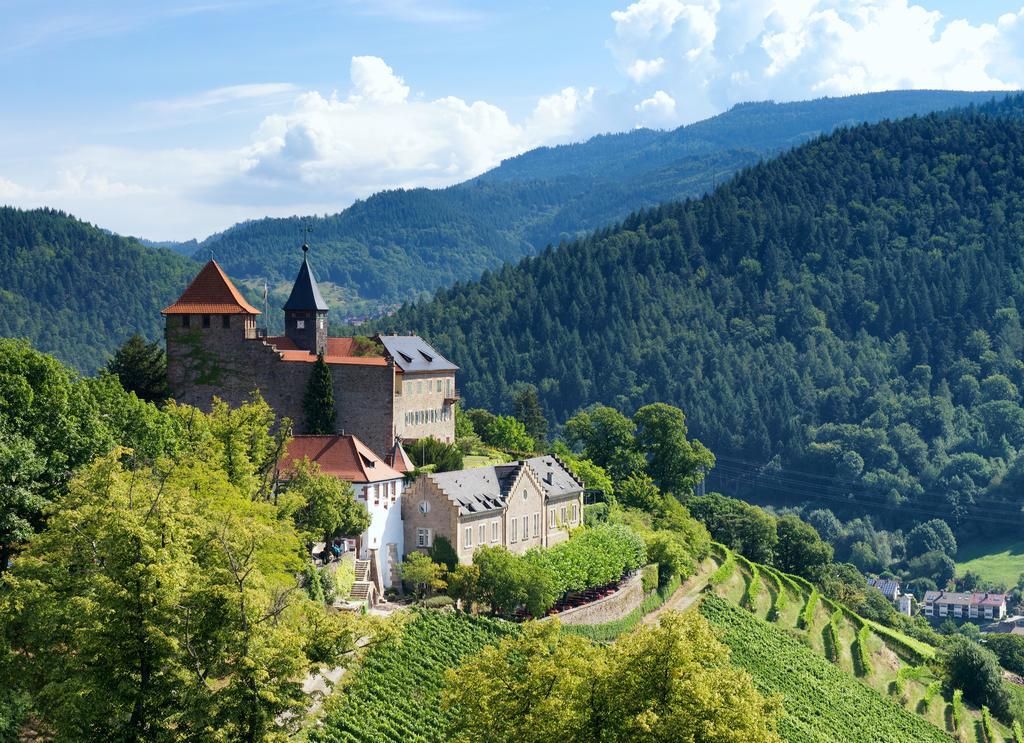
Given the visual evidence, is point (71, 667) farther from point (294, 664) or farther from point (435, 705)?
point (435, 705)

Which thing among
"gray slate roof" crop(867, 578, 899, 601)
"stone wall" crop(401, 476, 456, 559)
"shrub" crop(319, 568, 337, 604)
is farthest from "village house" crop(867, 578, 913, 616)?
"shrub" crop(319, 568, 337, 604)

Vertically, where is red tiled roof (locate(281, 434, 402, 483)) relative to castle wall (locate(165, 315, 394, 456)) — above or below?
below

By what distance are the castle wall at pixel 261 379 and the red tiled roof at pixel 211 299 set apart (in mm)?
503

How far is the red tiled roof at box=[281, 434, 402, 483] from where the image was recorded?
70625 millimetres

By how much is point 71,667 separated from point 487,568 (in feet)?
105

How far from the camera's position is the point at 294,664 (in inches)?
1563

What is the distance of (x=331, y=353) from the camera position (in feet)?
291

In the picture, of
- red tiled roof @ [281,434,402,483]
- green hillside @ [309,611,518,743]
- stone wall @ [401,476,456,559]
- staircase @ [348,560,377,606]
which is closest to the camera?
green hillside @ [309,611,518,743]

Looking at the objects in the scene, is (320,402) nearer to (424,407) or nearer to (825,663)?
(424,407)

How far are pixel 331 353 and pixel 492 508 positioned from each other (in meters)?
19.4

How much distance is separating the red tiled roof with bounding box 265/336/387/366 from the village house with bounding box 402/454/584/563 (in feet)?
32.0

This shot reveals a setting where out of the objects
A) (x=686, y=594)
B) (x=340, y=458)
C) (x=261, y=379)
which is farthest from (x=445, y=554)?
(x=686, y=594)

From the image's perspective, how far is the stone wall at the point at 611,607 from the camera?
74.8m

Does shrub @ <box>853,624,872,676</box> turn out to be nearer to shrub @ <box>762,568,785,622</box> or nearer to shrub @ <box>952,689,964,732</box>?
shrub @ <box>762,568,785,622</box>
